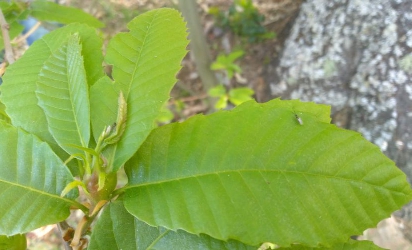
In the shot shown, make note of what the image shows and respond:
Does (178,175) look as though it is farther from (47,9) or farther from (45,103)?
(47,9)

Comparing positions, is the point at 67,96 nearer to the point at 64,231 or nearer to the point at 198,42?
the point at 64,231

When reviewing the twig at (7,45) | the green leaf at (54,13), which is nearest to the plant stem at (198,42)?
the green leaf at (54,13)

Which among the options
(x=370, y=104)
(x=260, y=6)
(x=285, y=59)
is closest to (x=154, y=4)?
(x=260, y=6)

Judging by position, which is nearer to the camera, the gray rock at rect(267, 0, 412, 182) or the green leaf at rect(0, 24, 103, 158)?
the green leaf at rect(0, 24, 103, 158)

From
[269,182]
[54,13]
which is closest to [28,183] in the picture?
[269,182]

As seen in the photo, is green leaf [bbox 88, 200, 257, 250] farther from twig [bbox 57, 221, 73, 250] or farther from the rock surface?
the rock surface

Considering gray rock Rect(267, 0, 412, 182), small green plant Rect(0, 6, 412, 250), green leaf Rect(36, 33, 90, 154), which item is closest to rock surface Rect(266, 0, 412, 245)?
gray rock Rect(267, 0, 412, 182)
